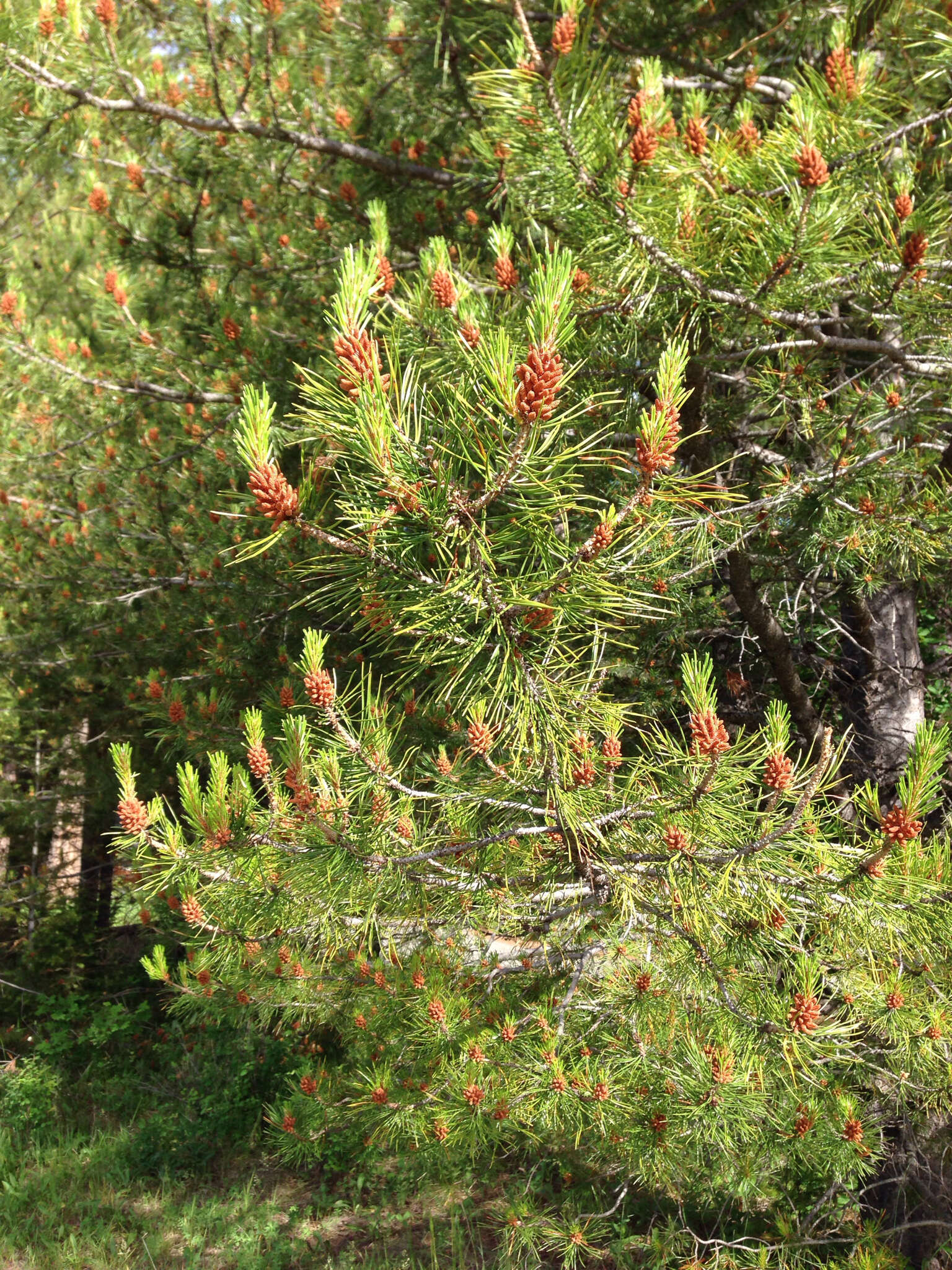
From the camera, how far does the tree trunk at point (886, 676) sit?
3436mm

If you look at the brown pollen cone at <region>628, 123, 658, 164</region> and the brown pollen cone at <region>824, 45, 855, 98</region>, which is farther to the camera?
the brown pollen cone at <region>824, 45, 855, 98</region>

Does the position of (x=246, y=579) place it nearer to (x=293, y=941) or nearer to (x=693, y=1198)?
(x=293, y=941)

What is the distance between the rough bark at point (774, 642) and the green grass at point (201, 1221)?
272cm

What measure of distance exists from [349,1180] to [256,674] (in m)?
3.23

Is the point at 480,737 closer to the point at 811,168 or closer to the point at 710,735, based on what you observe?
the point at 710,735

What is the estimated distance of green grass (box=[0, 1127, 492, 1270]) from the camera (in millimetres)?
4156

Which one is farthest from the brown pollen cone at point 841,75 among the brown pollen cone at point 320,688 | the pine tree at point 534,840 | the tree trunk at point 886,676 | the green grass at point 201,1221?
the green grass at point 201,1221

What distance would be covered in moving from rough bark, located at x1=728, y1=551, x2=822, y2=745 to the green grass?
272 centimetres

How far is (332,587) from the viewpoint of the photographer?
1441mm

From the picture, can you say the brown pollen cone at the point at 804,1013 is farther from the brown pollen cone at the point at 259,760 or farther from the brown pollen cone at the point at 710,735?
the brown pollen cone at the point at 259,760

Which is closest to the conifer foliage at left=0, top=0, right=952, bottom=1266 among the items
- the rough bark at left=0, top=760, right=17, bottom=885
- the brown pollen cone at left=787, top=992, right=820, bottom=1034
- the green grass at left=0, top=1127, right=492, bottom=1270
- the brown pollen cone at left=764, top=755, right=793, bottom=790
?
the brown pollen cone at left=787, top=992, right=820, bottom=1034

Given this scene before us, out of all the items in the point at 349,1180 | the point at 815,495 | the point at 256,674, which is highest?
the point at 815,495

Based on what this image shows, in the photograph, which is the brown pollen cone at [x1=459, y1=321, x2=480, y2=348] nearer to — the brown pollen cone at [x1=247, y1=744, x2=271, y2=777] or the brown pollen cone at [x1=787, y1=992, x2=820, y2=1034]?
the brown pollen cone at [x1=247, y1=744, x2=271, y2=777]

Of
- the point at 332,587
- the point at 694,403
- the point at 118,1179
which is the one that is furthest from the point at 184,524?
the point at 118,1179
